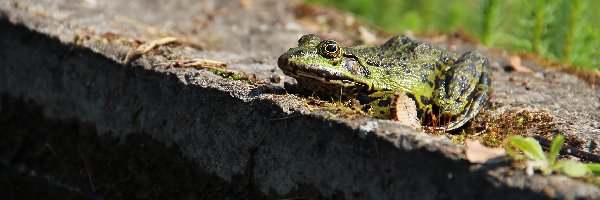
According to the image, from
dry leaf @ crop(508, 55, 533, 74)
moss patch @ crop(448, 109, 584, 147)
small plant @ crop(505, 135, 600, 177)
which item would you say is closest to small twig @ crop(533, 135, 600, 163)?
moss patch @ crop(448, 109, 584, 147)

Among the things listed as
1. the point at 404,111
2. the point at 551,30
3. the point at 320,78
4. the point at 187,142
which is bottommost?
the point at 187,142

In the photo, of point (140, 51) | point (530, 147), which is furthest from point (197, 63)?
point (530, 147)

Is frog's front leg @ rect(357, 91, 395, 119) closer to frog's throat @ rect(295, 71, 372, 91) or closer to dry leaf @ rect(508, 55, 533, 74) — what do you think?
frog's throat @ rect(295, 71, 372, 91)

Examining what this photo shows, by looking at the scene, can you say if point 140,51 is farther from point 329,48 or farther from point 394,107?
point 394,107

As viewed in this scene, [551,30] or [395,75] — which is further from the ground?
[551,30]

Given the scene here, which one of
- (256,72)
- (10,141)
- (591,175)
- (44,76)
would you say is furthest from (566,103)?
(10,141)

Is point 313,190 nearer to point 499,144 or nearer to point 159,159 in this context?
point 499,144

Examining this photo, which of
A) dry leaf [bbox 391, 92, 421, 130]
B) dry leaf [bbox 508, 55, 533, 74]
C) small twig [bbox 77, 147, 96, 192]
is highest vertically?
dry leaf [bbox 508, 55, 533, 74]
